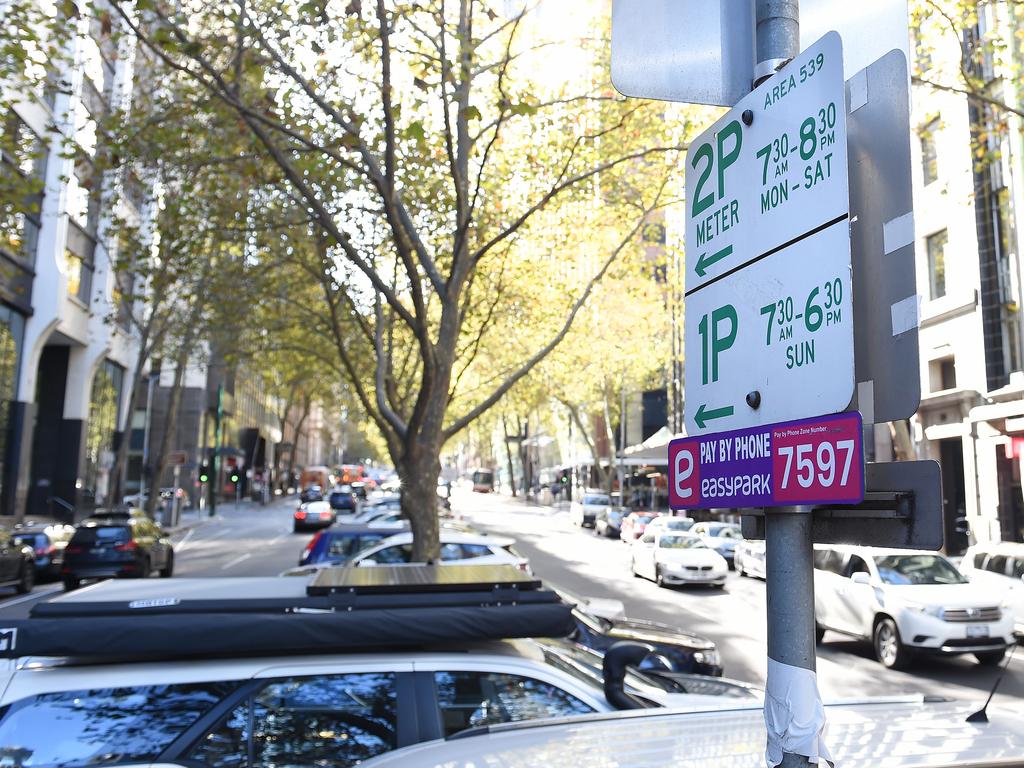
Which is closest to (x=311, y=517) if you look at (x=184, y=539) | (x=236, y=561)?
(x=184, y=539)

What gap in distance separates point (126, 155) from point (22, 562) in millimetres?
9622

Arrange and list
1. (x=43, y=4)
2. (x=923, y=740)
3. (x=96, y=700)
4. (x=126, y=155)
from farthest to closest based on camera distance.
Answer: (x=43, y=4)
(x=126, y=155)
(x=96, y=700)
(x=923, y=740)

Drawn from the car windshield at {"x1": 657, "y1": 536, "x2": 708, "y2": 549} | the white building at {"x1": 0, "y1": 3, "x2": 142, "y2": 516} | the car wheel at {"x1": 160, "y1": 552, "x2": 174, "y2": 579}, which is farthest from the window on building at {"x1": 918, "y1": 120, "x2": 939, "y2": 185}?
the car wheel at {"x1": 160, "y1": 552, "x2": 174, "y2": 579}

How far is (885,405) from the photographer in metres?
1.66

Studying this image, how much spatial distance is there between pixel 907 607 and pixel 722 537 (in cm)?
1348

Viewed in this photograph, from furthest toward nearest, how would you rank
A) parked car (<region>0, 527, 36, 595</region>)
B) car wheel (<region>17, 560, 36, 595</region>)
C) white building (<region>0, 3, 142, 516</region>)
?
white building (<region>0, 3, 142, 516</region>)
car wheel (<region>17, 560, 36, 595</region>)
parked car (<region>0, 527, 36, 595</region>)

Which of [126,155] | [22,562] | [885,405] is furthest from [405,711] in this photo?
[22,562]

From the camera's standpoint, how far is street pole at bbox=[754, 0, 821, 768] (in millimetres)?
1651

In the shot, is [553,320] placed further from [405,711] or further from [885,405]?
[885,405]

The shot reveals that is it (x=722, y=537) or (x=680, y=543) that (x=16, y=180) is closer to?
(x=680, y=543)

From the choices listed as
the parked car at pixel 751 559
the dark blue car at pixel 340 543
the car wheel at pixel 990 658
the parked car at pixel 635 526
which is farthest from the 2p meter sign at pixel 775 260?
the parked car at pixel 635 526

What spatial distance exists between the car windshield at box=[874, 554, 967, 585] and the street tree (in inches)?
235

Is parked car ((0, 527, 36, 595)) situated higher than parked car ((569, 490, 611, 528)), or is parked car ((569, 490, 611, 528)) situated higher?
parked car ((569, 490, 611, 528))

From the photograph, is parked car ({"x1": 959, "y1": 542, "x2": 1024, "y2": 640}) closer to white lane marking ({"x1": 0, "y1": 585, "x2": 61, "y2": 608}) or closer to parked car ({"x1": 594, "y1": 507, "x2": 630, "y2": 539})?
white lane marking ({"x1": 0, "y1": 585, "x2": 61, "y2": 608})
